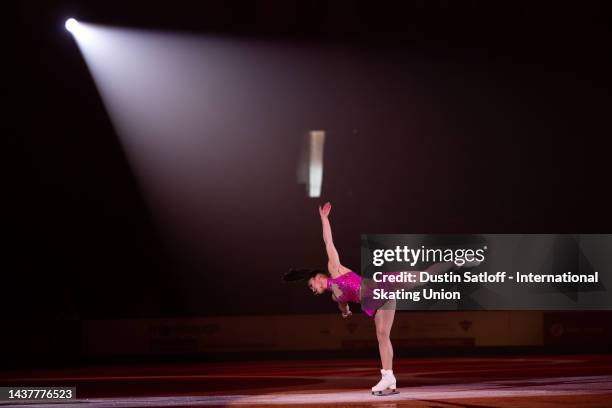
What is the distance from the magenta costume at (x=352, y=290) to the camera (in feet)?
22.4

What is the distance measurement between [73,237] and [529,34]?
10.7m

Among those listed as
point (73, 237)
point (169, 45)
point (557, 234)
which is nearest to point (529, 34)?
point (557, 234)

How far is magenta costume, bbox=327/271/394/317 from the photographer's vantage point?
22.4 feet

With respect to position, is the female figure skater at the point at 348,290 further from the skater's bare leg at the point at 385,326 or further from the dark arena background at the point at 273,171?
the dark arena background at the point at 273,171

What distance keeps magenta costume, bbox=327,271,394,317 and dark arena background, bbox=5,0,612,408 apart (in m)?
2.74

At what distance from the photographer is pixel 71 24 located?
40.6 feet

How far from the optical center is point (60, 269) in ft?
51.9

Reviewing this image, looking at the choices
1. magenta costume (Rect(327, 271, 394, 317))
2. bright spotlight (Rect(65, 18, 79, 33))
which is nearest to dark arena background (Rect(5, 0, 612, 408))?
bright spotlight (Rect(65, 18, 79, 33))

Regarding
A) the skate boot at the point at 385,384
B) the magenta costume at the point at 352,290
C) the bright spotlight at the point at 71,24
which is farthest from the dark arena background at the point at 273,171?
the magenta costume at the point at 352,290

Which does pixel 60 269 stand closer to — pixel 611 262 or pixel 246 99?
pixel 246 99

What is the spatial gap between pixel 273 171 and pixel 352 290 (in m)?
10.2

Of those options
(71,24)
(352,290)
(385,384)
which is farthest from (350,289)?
(71,24)

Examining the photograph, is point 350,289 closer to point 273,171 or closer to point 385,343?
point 385,343

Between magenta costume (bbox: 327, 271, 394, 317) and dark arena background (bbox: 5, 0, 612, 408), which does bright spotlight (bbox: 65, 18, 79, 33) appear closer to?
dark arena background (bbox: 5, 0, 612, 408)
